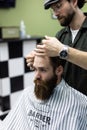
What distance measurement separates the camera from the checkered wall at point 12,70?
105 inches

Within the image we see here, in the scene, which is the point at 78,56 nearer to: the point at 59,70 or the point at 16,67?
the point at 59,70

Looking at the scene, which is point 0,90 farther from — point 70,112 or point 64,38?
point 70,112

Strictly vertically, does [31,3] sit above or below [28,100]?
above

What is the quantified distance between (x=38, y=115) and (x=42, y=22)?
8.04 feet

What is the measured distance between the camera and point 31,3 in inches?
137

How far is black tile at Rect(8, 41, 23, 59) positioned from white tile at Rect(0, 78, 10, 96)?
0.88 feet

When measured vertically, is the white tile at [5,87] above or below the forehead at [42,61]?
below

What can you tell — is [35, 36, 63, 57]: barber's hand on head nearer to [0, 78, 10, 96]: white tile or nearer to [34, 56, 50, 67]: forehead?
[34, 56, 50, 67]: forehead

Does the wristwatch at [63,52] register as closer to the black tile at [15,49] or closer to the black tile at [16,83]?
the black tile at [15,49]

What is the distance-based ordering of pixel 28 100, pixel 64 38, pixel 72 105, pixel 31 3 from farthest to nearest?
pixel 31 3
pixel 64 38
pixel 28 100
pixel 72 105

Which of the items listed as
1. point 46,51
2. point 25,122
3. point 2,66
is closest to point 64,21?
point 46,51

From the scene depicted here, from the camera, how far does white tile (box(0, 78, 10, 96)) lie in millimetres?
2689

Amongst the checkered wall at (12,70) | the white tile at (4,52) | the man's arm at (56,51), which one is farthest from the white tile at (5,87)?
the man's arm at (56,51)

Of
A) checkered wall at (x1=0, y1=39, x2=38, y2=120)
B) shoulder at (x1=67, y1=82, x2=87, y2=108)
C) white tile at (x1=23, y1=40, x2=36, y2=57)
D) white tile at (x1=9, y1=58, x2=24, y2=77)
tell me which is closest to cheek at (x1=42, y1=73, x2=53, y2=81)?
shoulder at (x1=67, y1=82, x2=87, y2=108)
